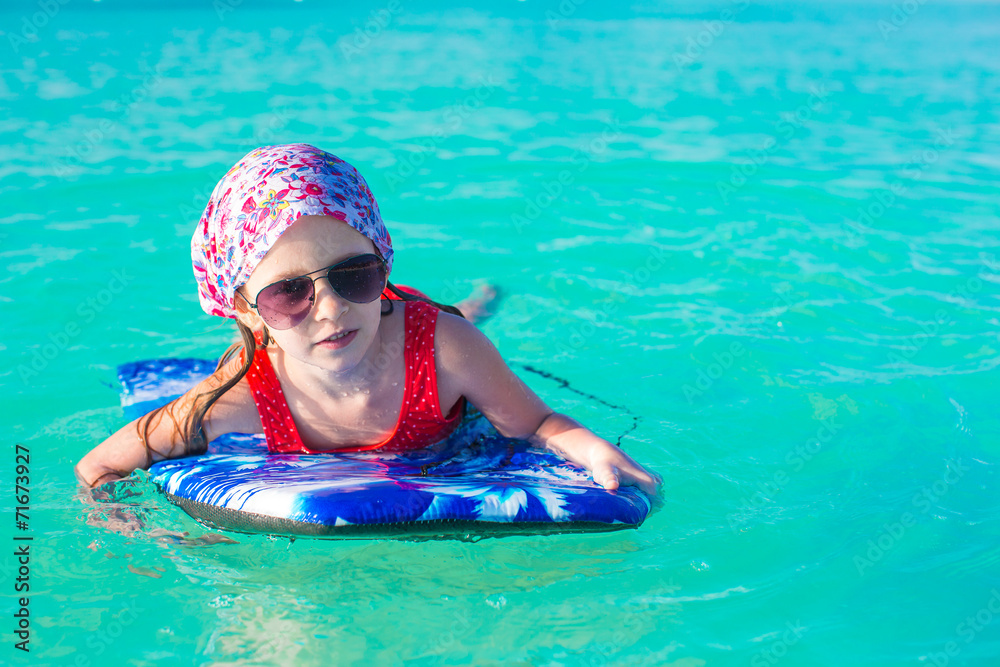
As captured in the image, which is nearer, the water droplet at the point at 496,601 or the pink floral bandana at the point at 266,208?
the pink floral bandana at the point at 266,208

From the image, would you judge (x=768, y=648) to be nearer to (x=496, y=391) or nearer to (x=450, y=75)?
(x=496, y=391)

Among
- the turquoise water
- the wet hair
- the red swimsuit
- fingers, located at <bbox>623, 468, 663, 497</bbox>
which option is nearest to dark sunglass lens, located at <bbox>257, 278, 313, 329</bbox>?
the wet hair

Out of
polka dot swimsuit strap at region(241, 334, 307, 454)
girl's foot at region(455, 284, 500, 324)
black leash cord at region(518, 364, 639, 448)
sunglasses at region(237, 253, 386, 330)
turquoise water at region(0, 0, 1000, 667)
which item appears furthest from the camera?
girl's foot at region(455, 284, 500, 324)

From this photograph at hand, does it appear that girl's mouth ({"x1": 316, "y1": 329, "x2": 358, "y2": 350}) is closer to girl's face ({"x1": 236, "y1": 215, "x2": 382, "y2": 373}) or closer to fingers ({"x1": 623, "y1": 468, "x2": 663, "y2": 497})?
girl's face ({"x1": 236, "y1": 215, "x2": 382, "y2": 373})

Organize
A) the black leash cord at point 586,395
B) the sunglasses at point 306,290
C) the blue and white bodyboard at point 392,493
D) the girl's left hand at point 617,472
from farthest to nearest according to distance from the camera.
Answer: the black leash cord at point 586,395, the girl's left hand at point 617,472, the sunglasses at point 306,290, the blue and white bodyboard at point 392,493

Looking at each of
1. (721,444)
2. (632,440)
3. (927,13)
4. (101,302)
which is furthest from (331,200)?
(927,13)

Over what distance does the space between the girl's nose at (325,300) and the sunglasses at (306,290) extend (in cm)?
1

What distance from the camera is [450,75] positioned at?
13.3 metres

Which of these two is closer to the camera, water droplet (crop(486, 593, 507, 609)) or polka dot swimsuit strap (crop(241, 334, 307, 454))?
water droplet (crop(486, 593, 507, 609))

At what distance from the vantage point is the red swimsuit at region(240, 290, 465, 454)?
350 cm

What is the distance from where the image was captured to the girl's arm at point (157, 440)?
3416 mm

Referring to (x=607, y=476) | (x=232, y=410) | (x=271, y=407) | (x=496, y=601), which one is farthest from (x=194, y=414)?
(x=607, y=476)

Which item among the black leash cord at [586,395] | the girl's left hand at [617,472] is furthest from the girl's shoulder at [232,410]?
the black leash cord at [586,395]

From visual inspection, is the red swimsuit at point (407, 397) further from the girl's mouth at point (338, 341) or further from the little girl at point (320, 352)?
the girl's mouth at point (338, 341)
